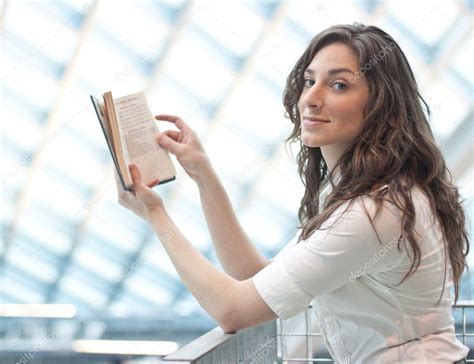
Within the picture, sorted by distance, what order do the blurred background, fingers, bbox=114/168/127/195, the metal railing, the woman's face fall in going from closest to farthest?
the metal railing, the woman's face, fingers, bbox=114/168/127/195, the blurred background

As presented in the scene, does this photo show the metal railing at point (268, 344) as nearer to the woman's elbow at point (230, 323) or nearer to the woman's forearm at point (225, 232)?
the woman's elbow at point (230, 323)

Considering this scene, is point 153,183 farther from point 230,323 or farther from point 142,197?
point 230,323

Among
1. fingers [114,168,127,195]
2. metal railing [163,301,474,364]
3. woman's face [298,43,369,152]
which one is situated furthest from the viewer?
fingers [114,168,127,195]

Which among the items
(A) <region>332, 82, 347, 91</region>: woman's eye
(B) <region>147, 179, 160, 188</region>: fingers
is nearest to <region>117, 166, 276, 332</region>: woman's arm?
(B) <region>147, 179, 160, 188</region>: fingers

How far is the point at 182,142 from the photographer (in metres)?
1.41

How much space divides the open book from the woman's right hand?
3 centimetres

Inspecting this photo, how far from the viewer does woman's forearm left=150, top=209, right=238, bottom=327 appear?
47.1 inches

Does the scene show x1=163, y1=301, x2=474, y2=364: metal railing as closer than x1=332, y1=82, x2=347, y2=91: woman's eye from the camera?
Yes

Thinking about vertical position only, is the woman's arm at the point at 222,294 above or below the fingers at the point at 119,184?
below

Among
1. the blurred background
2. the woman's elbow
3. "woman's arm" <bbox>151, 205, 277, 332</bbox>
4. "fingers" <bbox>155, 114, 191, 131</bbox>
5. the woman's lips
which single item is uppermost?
the blurred background

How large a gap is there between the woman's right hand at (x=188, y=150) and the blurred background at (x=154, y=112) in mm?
4422

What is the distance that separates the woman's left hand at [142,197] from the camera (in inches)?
51.8

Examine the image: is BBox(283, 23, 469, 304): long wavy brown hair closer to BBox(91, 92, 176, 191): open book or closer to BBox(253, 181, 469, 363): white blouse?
BBox(253, 181, 469, 363): white blouse

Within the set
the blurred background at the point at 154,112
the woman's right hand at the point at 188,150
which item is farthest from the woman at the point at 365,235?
the blurred background at the point at 154,112
